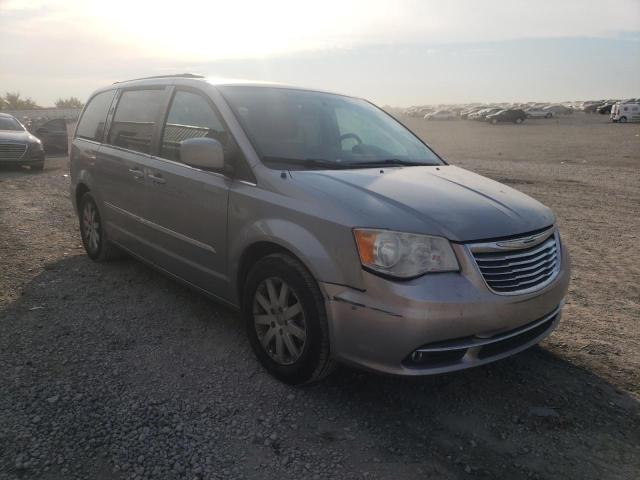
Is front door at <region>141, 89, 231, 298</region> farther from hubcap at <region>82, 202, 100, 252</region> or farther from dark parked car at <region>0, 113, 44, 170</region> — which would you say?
dark parked car at <region>0, 113, 44, 170</region>

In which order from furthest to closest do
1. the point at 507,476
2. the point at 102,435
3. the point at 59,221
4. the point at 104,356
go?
the point at 59,221 → the point at 104,356 → the point at 102,435 → the point at 507,476

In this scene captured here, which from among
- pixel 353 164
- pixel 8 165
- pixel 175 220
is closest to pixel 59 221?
pixel 175 220

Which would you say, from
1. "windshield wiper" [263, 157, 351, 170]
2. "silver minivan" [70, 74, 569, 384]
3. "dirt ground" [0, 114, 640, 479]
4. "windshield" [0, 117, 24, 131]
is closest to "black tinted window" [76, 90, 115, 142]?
"silver minivan" [70, 74, 569, 384]

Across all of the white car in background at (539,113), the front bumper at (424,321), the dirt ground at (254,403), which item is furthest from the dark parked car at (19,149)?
the white car in background at (539,113)

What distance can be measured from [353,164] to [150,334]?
1.93 metres

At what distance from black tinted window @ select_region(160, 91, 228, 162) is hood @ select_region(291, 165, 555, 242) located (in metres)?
0.82

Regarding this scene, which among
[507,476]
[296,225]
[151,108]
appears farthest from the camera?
[151,108]

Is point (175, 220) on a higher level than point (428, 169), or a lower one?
lower

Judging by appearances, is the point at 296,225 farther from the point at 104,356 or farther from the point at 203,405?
the point at 104,356

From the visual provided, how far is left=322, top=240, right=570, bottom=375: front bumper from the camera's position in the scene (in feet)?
8.50

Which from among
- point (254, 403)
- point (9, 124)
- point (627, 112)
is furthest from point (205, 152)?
point (627, 112)

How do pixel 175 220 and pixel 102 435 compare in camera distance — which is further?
pixel 175 220

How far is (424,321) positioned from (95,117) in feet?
14.7

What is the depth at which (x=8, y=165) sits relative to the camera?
46.4ft
